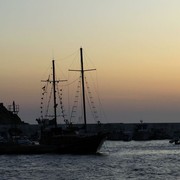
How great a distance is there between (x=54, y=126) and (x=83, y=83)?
1322 centimetres

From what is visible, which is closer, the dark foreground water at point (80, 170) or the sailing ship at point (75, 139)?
the dark foreground water at point (80, 170)

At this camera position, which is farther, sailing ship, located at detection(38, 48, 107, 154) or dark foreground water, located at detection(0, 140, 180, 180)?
sailing ship, located at detection(38, 48, 107, 154)

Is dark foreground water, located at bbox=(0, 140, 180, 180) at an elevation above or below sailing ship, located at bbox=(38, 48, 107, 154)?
below

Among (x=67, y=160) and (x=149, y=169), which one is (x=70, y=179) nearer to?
(x=149, y=169)

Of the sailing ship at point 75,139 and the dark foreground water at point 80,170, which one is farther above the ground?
the sailing ship at point 75,139

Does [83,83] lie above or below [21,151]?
above

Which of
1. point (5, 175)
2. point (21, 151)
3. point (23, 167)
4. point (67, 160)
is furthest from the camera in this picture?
point (21, 151)

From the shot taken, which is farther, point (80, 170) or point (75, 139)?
point (75, 139)

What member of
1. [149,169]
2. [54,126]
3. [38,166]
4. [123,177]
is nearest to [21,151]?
[54,126]

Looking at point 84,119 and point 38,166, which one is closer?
point 38,166

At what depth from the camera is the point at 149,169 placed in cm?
8100

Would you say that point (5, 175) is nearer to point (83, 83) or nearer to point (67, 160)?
point (67, 160)

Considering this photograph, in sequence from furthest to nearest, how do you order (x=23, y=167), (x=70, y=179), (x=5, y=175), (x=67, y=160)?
(x=67, y=160) < (x=23, y=167) < (x=5, y=175) < (x=70, y=179)

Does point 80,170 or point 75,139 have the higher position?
point 75,139
